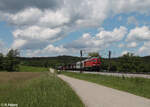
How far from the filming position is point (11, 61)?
243 feet

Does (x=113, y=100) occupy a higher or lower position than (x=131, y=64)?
lower

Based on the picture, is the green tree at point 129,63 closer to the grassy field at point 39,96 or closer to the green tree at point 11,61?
the green tree at point 11,61

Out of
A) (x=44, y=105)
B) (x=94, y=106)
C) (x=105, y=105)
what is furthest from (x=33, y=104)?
(x=105, y=105)

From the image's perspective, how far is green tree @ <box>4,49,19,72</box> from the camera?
241 feet

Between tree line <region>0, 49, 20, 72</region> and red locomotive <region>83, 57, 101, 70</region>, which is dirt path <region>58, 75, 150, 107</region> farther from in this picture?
tree line <region>0, 49, 20, 72</region>

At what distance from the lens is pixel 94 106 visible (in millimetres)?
7879

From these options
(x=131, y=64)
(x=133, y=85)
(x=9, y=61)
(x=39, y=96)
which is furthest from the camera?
(x=9, y=61)

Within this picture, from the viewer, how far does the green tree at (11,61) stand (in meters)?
73.5

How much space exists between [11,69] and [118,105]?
74.8 m

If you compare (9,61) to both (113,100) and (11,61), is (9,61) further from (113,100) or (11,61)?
(113,100)

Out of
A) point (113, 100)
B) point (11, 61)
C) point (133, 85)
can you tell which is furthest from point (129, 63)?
point (113, 100)

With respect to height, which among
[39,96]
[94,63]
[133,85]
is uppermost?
[94,63]

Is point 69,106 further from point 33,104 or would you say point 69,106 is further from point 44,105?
point 33,104

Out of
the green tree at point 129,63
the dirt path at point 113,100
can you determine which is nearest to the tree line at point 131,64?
the green tree at point 129,63
